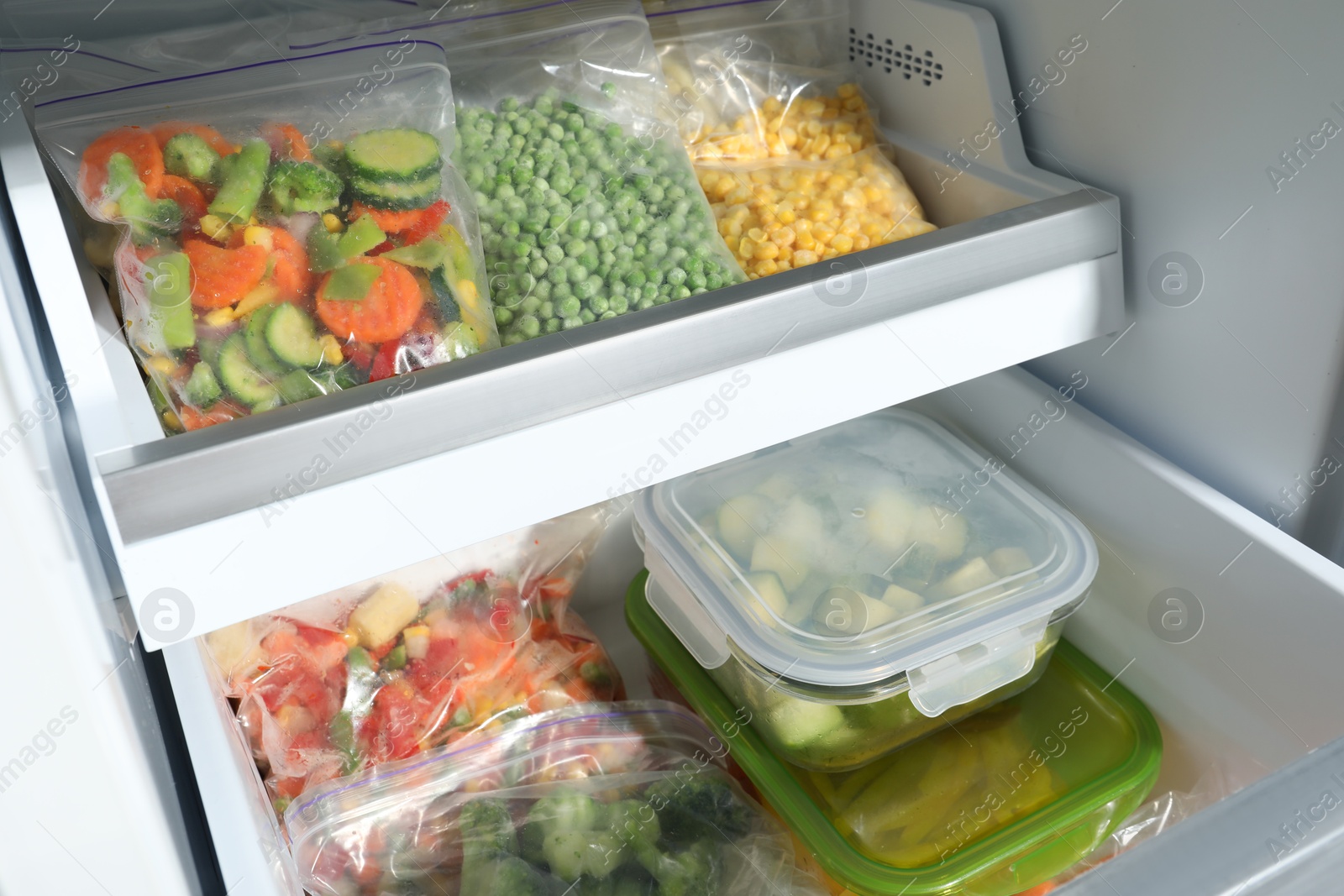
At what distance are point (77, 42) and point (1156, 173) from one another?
89 centimetres

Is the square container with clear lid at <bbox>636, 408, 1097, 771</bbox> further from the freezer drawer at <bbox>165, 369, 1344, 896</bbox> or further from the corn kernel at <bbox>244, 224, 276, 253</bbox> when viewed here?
the corn kernel at <bbox>244, 224, 276, 253</bbox>

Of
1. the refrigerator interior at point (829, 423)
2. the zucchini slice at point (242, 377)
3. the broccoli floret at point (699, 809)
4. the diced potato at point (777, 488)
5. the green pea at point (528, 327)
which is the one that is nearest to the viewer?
the refrigerator interior at point (829, 423)

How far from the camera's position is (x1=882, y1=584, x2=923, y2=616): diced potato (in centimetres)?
84

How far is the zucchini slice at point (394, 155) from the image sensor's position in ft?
2.38

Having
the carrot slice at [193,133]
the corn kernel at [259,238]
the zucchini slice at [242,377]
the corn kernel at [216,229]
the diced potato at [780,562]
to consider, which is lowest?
the diced potato at [780,562]

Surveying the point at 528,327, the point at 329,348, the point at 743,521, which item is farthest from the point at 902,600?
the point at 329,348

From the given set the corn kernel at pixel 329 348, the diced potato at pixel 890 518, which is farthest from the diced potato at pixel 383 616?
the diced potato at pixel 890 518

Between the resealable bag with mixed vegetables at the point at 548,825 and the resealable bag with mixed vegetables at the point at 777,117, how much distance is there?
1.69ft

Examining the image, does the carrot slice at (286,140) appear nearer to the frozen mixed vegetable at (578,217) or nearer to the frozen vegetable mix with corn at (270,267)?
the frozen vegetable mix with corn at (270,267)

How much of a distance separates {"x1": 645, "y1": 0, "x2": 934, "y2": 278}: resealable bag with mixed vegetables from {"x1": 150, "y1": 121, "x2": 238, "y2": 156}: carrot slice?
42 centimetres

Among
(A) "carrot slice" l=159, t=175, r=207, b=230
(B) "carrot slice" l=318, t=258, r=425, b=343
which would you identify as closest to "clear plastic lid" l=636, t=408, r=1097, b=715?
(B) "carrot slice" l=318, t=258, r=425, b=343

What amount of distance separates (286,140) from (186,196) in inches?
3.5

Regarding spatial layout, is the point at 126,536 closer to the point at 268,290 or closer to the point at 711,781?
the point at 268,290

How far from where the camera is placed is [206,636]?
833mm
